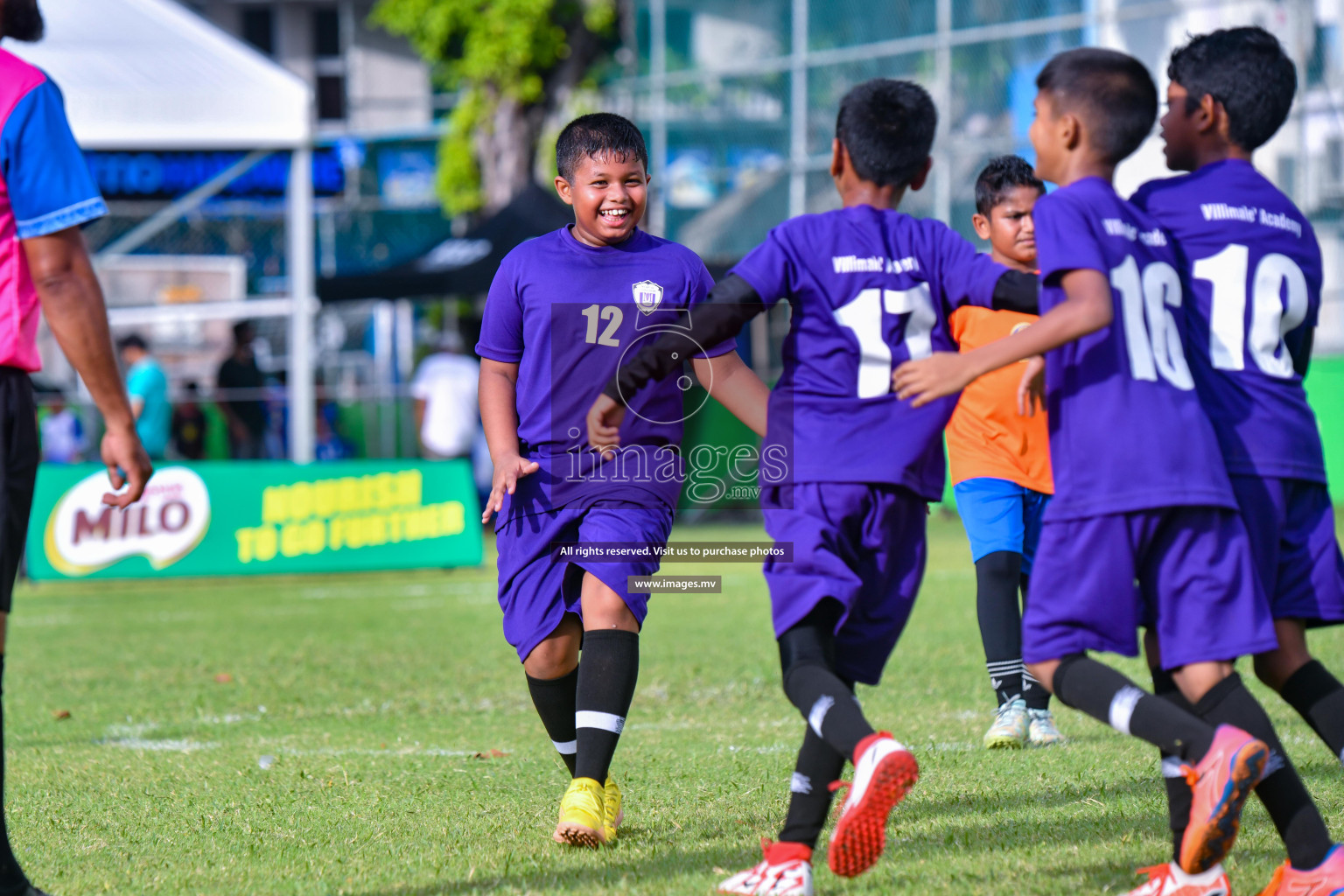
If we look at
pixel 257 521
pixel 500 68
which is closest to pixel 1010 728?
pixel 257 521

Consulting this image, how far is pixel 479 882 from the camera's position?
3525 millimetres

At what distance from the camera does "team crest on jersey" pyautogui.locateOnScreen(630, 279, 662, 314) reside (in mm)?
4121

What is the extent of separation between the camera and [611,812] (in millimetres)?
4027

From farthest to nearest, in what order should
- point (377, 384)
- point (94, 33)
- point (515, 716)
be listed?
point (377, 384), point (94, 33), point (515, 716)

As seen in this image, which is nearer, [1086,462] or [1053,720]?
[1086,462]

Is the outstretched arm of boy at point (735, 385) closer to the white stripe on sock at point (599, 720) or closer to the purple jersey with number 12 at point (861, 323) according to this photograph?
the purple jersey with number 12 at point (861, 323)

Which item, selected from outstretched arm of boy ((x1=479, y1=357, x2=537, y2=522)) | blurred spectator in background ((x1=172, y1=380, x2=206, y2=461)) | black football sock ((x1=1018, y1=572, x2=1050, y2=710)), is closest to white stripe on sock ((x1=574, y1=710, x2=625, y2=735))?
outstretched arm of boy ((x1=479, y1=357, x2=537, y2=522))

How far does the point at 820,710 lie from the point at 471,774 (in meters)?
1.98

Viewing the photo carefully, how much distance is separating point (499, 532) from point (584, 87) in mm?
20811

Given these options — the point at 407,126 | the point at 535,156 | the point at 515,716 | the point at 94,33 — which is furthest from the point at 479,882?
the point at 407,126

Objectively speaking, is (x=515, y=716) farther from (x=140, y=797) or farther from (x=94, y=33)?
(x=94, y=33)

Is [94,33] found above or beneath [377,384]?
above

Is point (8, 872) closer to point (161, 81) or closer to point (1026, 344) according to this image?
point (1026, 344)

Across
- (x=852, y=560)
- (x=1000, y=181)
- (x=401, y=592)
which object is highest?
(x=1000, y=181)
